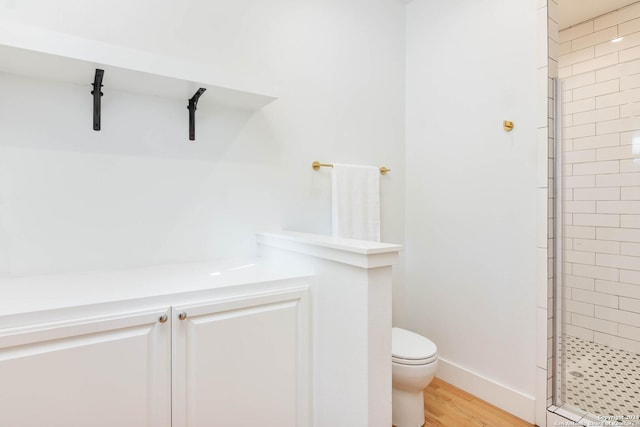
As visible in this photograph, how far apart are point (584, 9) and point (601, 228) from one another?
143 centimetres

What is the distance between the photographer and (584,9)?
2178mm

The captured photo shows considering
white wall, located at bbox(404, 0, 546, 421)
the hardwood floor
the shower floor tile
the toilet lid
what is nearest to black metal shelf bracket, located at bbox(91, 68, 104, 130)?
the toilet lid

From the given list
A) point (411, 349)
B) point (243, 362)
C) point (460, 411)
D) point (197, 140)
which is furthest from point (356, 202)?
point (460, 411)

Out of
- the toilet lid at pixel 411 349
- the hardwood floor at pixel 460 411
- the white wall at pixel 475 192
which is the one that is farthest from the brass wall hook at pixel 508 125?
the hardwood floor at pixel 460 411

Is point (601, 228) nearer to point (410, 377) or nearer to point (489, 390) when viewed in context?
point (489, 390)

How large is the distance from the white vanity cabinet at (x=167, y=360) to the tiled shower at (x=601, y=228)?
144cm

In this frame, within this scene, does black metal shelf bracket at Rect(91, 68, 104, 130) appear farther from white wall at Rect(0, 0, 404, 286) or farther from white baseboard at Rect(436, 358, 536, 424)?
white baseboard at Rect(436, 358, 536, 424)

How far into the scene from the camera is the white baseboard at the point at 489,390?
176cm

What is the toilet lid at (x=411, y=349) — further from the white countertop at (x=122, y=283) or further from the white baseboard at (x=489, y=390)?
the white countertop at (x=122, y=283)

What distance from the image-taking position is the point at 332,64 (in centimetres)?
217

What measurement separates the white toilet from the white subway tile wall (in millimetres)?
777

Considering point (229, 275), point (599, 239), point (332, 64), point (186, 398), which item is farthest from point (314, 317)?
point (599, 239)

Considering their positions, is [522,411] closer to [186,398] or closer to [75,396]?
[186,398]

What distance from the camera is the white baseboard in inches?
69.4
